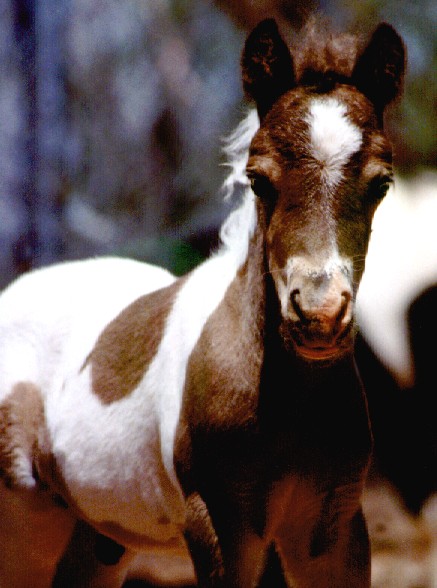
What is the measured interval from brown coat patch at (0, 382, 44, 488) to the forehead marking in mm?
1265

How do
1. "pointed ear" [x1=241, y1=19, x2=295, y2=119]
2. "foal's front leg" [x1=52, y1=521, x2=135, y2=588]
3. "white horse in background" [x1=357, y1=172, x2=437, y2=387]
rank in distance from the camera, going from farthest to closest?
1. "white horse in background" [x1=357, y1=172, x2=437, y2=387]
2. "foal's front leg" [x1=52, y1=521, x2=135, y2=588]
3. "pointed ear" [x1=241, y1=19, x2=295, y2=119]

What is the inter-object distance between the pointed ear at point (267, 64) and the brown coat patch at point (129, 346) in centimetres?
61

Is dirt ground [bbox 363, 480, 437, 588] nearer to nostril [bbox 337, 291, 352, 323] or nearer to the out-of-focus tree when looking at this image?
the out-of-focus tree

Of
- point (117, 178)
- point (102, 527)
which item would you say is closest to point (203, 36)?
point (117, 178)

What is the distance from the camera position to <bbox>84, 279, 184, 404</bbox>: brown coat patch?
2279mm

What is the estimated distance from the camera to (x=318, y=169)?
1.71m

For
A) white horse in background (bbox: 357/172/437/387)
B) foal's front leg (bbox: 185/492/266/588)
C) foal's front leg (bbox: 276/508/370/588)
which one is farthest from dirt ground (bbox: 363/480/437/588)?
foal's front leg (bbox: 185/492/266/588)

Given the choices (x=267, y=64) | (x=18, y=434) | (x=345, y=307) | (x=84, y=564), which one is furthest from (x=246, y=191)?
(x=84, y=564)

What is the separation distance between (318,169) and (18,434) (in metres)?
1.31

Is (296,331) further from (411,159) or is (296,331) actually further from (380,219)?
(411,159)

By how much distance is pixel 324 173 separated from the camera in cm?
171

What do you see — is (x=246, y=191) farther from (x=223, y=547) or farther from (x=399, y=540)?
(x=399, y=540)

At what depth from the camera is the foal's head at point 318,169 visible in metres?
1.64

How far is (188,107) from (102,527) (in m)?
2.69
